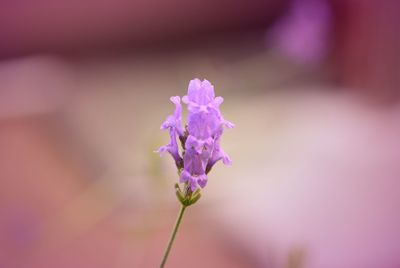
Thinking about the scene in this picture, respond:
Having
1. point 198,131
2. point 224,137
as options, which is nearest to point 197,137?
point 198,131

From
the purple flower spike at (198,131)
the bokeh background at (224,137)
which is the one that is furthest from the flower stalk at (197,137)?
the bokeh background at (224,137)

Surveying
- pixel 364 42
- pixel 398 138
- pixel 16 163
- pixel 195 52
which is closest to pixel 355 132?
pixel 398 138

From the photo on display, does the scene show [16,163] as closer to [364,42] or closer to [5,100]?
[5,100]

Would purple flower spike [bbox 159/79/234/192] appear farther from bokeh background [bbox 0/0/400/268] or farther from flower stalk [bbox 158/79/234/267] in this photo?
bokeh background [bbox 0/0/400/268]

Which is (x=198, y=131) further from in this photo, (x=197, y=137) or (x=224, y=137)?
(x=224, y=137)

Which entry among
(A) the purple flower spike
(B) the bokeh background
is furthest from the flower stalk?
(B) the bokeh background
